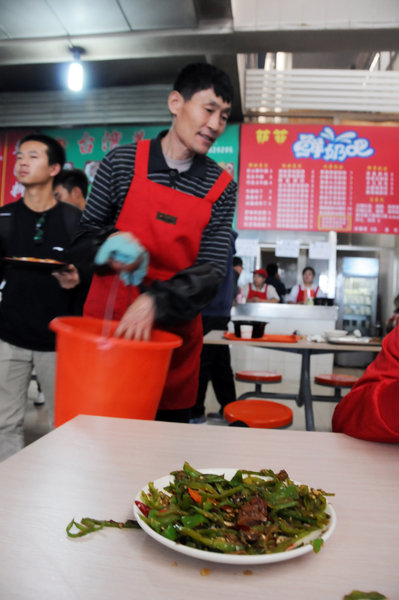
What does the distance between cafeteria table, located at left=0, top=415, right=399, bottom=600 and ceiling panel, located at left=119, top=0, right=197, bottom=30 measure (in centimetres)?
334

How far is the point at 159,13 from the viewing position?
3.39 meters

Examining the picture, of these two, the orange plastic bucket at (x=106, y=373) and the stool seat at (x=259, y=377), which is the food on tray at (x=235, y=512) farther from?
the stool seat at (x=259, y=377)

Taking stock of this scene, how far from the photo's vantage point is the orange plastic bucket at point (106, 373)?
0.92 meters

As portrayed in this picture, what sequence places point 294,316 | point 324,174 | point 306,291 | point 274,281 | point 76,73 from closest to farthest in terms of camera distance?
point 76,73
point 324,174
point 294,316
point 274,281
point 306,291

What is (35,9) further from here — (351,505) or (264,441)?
(351,505)

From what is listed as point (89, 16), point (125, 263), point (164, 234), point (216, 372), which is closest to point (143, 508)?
point (125, 263)

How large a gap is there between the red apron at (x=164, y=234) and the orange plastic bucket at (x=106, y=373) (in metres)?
0.30

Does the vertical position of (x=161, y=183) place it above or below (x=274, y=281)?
above

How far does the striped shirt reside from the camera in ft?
4.59

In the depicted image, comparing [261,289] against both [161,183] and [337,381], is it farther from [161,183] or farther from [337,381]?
[161,183]

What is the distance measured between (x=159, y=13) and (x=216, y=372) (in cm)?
285

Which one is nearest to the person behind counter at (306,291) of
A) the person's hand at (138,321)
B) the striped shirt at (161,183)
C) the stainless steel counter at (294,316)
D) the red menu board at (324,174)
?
the stainless steel counter at (294,316)

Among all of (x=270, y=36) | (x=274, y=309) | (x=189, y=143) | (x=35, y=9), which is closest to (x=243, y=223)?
(x=274, y=309)

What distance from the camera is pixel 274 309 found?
5777mm
